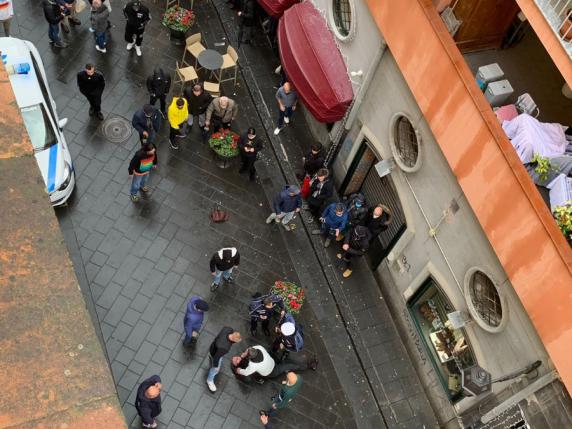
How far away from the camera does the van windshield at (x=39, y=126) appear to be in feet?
45.3

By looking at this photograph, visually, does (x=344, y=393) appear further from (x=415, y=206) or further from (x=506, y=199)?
(x=506, y=199)

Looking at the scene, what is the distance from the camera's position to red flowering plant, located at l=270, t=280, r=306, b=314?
13.9 m

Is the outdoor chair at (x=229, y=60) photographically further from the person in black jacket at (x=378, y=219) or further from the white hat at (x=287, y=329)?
the white hat at (x=287, y=329)

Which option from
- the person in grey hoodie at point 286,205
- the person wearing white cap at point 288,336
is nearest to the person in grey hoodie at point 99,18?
the person in grey hoodie at point 286,205

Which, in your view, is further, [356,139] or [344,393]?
[356,139]

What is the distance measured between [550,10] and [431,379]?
7796 millimetres

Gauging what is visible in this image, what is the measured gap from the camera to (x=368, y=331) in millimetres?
14703

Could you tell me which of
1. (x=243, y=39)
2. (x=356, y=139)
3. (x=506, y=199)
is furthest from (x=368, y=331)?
(x=243, y=39)

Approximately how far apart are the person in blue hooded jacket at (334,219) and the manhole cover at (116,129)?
5.22m

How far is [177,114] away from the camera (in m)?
15.2

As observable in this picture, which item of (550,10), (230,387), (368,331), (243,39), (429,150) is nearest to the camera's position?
(550,10)

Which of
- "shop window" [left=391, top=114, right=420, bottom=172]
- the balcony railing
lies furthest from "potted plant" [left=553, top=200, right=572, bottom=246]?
"shop window" [left=391, top=114, right=420, bottom=172]

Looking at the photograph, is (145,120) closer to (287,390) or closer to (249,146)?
(249,146)

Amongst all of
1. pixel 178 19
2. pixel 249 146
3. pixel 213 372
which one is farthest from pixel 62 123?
pixel 213 372
